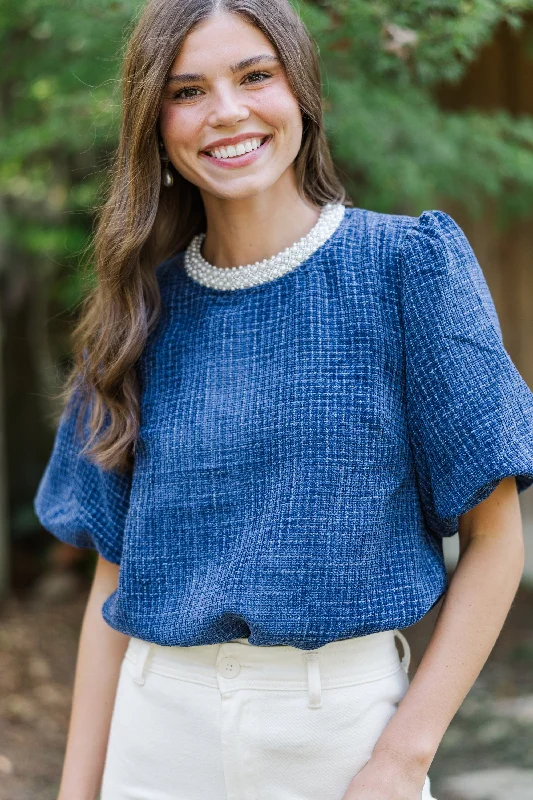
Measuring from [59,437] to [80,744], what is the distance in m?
0.58

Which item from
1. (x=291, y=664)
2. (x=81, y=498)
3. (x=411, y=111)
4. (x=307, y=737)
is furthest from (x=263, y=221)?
(x=411, y=111)

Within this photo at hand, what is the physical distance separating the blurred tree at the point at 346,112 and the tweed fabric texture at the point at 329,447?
63 cm

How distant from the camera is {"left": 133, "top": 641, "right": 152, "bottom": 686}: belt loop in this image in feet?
5.21

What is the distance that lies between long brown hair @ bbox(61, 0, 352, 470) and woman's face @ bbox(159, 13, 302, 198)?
0.07 ft

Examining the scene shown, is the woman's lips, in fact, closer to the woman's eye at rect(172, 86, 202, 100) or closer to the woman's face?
the woman's face

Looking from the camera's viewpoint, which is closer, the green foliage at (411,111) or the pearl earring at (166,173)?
the pearl earring at (166,173)

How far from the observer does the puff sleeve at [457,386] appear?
54.3 inches

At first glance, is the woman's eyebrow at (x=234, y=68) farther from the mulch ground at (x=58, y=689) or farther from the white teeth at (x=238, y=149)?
the mulch ground at (x=58, y=689)

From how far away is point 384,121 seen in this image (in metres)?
2.99

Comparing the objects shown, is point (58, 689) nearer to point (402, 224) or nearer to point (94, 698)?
point (94, 698)

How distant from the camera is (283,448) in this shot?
4.83 ft

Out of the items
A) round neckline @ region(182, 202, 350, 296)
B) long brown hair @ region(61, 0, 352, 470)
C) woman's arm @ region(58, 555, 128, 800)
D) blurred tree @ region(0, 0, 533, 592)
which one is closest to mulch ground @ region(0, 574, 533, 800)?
blurred tree @ region(0, 0, 533, 592)

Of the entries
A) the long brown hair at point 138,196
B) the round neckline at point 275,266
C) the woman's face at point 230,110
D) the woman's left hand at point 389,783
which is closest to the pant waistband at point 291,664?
the woman's left hand at point 389,783

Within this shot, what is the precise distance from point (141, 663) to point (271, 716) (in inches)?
10.5
